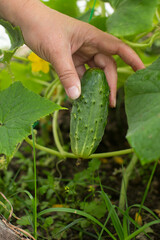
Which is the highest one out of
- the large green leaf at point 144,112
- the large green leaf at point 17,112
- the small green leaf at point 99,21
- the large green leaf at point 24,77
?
the small green leaf at point 99,21

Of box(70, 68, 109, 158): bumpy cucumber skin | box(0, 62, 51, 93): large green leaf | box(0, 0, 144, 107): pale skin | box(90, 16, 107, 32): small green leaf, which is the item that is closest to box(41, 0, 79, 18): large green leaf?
box(90, 16, 107, 32): small green leaf

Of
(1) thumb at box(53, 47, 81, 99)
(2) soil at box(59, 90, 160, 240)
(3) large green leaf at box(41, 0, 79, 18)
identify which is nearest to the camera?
(1) thumb at box(53, 47, 81, 99)

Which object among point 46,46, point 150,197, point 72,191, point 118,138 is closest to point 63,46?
point 46,46

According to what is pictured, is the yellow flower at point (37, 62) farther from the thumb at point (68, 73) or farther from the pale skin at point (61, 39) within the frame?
the thumb at point (68, 73)

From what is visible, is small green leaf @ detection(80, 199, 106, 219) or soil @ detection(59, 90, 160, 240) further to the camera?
soil @ detection(59, 90, 160, 240)

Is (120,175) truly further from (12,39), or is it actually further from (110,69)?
(12,39)

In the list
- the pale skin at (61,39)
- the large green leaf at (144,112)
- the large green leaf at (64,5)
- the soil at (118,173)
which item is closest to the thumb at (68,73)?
the pale skin at (61,39)

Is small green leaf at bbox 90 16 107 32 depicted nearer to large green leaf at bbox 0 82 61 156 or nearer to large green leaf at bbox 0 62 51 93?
large green leaf at bbox 0 82 61 156
